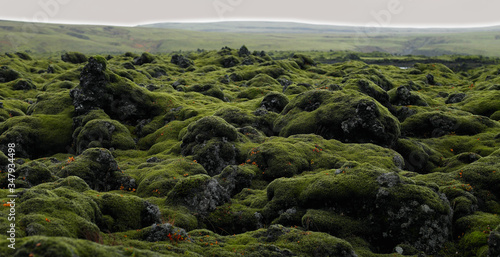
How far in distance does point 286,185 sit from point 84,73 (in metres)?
29.7

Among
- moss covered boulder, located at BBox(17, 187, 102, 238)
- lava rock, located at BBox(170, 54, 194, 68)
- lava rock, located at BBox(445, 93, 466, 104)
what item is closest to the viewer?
moss covered boulder, located at BBox(17, 187, 102, 238)

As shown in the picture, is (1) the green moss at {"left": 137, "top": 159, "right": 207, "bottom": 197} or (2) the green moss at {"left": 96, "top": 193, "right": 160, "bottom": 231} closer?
(2) the green moss at {"left": 96, "top": 193, "right": 160, "bottom": 231}

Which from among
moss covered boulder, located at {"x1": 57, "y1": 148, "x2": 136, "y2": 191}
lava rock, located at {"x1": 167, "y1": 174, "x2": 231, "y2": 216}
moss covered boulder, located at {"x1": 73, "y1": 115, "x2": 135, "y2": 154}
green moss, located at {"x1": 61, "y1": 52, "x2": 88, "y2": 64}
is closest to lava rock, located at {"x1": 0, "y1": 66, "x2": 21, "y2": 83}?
green moss, located at {"x1": 61, "y1": 52, "x2": 88, "y2": 64}

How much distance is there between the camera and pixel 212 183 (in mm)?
19812

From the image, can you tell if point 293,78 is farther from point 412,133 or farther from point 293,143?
point 293,143

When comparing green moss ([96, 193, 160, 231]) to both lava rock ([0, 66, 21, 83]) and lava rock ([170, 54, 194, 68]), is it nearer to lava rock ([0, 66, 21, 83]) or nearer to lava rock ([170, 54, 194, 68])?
lava rock ([0, 66, 21, 83])

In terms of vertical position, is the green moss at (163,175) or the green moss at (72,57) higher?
the green moss at (72,57)

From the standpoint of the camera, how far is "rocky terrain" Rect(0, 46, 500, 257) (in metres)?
14.2

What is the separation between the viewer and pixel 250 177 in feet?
77.9

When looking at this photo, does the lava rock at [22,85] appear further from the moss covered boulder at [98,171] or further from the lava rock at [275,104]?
the moss covered boulder at [98,171]

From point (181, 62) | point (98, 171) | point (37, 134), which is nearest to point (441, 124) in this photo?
point (98, 171)

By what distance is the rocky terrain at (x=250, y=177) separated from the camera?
14.2m

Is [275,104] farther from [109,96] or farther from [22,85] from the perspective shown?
[22,85]

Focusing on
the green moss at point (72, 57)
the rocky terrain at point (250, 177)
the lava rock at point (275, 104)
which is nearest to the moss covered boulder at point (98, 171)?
the rocky terrain at point (250, 177)
